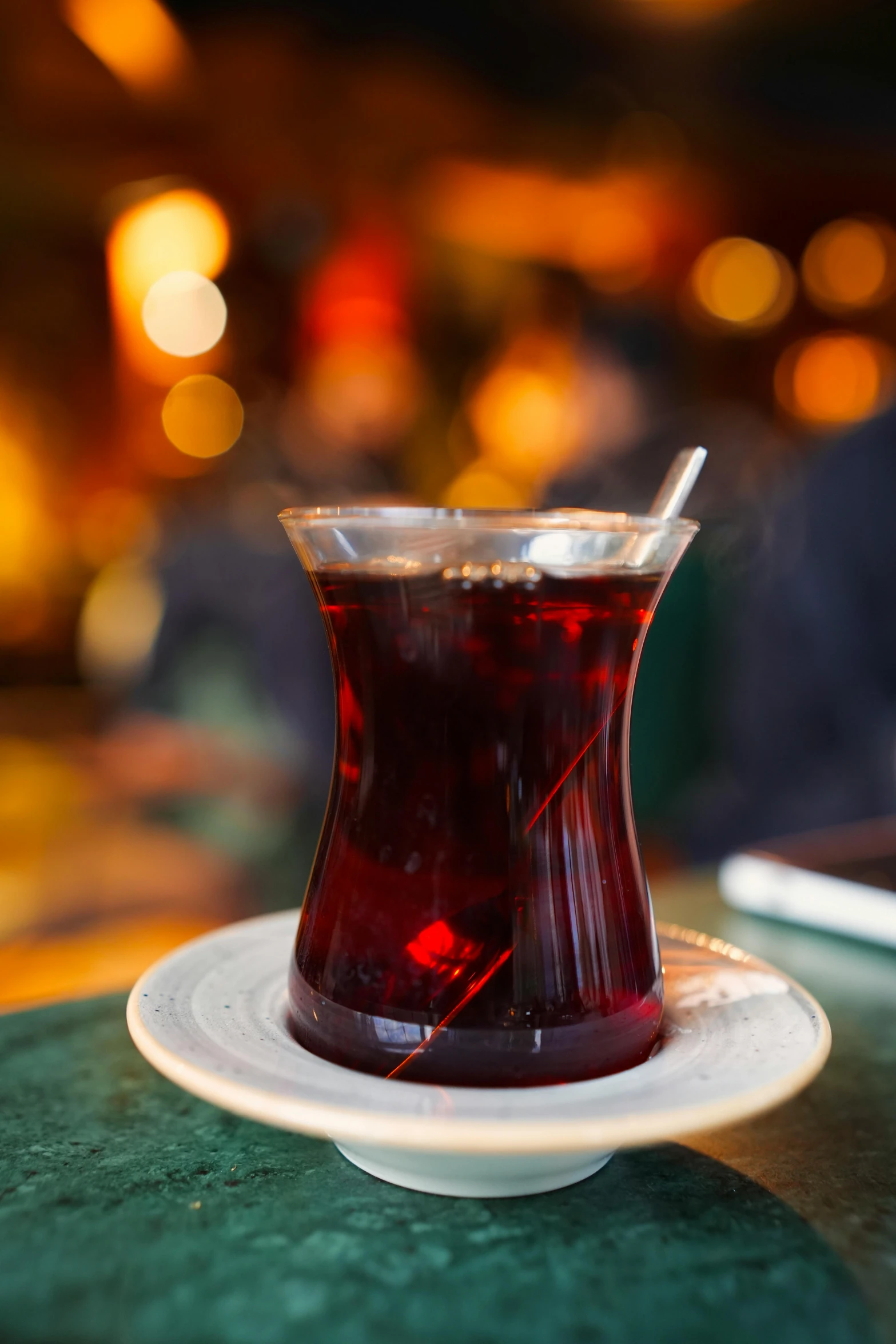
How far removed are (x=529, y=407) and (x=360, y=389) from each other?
82 cm

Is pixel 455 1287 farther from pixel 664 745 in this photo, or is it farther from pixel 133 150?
pixel 133 150

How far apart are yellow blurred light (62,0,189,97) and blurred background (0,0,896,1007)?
14 mm

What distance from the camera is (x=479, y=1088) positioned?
0.99 feet

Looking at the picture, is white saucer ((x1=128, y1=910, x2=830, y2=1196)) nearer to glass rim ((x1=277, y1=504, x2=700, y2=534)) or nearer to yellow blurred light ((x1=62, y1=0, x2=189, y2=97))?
glass rim ((x1=277, y1=504, x2=700, y2=534))

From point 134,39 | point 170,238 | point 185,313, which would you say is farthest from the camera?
point 185,313

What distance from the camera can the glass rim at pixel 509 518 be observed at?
31cm

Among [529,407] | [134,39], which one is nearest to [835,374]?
[529,407]

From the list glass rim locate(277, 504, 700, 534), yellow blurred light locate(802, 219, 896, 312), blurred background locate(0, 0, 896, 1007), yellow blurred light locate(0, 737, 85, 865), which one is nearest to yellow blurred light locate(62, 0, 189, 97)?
blurred background locate(0, 0, 896, 1007)

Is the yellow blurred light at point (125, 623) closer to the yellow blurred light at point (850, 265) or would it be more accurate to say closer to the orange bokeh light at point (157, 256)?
the orange bokeh light at point (157, 256)

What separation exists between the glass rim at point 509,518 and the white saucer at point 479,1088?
145 millimetres

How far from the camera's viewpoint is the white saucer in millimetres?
258

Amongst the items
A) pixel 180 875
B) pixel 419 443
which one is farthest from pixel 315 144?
pixel 180 875

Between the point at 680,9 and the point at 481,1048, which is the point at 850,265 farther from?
the point at 481,1048

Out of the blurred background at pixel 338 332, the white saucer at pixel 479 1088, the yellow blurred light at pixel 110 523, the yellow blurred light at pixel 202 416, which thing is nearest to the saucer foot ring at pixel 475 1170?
the white saucer at pixel 479 1088
